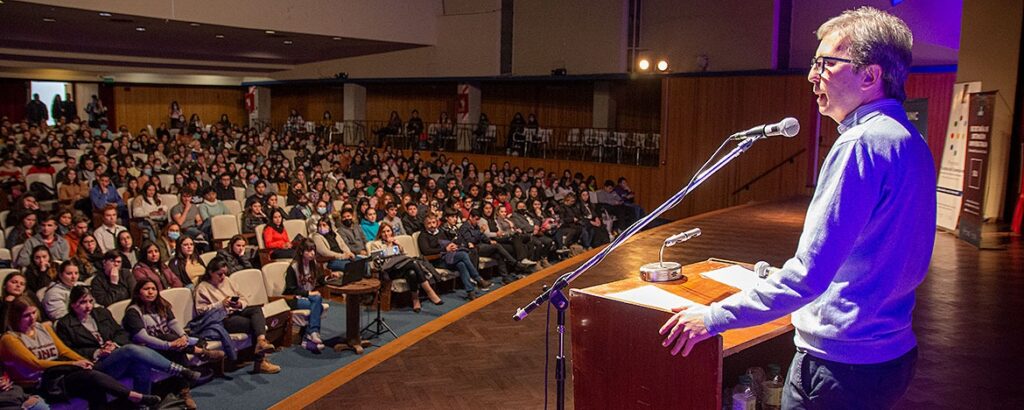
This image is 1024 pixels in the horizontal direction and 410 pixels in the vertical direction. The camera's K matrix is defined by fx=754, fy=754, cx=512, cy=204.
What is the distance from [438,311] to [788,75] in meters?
8.15

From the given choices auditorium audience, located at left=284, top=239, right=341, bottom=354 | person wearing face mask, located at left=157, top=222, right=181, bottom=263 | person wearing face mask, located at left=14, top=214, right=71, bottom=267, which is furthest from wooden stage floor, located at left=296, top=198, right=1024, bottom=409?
person wearing face mask, located at left=14, top=214, right=71, bottom=267

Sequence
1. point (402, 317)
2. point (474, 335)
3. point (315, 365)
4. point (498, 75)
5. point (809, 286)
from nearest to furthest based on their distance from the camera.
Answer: point (809, 286), point (474, 335), point (315, 365), point (402, 317), point (498, 75)

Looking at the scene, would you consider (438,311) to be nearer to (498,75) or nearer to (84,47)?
(498,75)

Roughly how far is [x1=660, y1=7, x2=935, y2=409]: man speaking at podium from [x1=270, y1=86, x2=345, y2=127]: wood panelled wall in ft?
69.5

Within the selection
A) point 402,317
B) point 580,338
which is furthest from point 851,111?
point 402,317

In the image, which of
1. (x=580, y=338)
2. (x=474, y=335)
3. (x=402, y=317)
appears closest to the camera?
(x=580, y=338)

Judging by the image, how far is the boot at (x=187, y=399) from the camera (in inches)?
197

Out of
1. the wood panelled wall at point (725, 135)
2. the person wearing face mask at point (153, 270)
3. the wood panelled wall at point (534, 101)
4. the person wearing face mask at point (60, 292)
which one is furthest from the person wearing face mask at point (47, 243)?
→ the wood panelled wall at point (534, 101)

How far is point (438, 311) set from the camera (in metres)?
7.59

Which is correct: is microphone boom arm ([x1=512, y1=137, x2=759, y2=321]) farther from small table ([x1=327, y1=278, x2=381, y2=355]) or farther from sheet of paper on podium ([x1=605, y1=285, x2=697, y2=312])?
small table ([x1=327, y1=278, x2=381, y2=355])

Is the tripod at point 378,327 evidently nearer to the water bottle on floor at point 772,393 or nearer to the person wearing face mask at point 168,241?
the person wearing face mask at point 168,241

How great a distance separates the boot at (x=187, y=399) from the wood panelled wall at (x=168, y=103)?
63.8ft

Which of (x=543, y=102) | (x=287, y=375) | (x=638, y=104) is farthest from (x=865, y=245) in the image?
(x=543, y=102)

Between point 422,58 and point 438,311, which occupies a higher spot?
point 422,58
